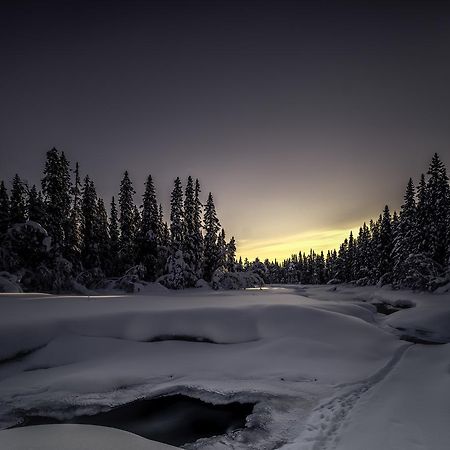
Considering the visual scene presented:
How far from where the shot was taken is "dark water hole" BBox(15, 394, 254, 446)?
5.03 meters

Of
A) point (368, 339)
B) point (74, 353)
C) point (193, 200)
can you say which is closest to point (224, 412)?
point (74, 353)

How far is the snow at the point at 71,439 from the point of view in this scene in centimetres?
321

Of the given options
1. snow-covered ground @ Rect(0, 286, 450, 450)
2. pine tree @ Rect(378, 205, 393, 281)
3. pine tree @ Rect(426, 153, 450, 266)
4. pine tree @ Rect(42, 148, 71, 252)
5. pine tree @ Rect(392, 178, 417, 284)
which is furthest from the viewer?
pine tree @ Rect(378, 205, 393, 281)

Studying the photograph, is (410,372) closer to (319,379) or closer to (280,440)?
(319,379)

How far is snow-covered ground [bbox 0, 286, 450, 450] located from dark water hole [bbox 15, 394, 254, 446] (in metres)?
0.18

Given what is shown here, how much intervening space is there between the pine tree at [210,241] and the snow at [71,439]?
35.4m

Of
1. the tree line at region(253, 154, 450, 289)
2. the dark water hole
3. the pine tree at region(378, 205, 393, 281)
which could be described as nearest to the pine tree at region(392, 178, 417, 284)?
the tree line at region(253, 154, 450, 289)

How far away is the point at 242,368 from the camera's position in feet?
24.0

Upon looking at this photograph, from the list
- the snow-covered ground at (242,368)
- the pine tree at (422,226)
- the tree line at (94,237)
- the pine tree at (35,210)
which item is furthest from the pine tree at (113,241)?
the pine tree at (422,226)

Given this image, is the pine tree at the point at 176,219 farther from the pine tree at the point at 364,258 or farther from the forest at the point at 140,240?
the pine tree at the point at 364,258

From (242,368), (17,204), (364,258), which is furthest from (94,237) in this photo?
(364,258)

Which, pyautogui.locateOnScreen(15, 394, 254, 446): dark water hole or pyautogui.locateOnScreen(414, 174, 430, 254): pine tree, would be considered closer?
pyautogui.locateOnScreen(15, 394, 254, 446): dark water hole

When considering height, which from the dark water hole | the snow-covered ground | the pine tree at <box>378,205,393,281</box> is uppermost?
the pine tree at <box>378,205,393,281</box>

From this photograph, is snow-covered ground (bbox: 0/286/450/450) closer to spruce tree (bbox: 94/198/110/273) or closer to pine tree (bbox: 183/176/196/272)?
pine tree (bbox: 183/176/196/272)
